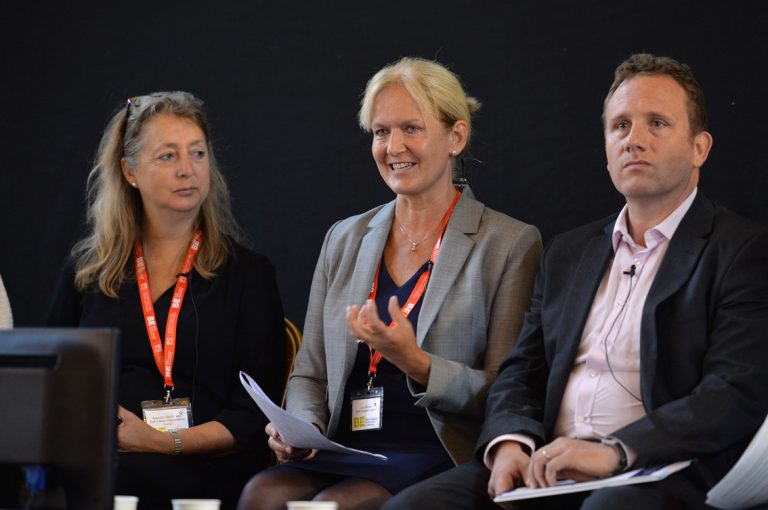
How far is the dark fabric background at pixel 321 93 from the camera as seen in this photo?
3.51 m

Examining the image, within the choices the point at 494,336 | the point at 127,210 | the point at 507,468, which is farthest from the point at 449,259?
the point at 127,210

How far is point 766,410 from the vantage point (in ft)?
7.89

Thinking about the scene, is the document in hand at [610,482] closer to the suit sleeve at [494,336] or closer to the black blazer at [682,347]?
the black blazer at [682,347]

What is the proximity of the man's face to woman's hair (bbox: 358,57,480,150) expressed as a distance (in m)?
0.67

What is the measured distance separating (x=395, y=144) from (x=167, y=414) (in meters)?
1.12

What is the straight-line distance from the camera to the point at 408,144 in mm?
3221

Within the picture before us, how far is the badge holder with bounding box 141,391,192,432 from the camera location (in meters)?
3.21

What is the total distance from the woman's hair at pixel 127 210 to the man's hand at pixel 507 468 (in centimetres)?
127

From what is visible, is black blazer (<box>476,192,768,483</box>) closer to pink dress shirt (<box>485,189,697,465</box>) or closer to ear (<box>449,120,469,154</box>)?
pink dress shirt (<box>485,189,697,465</box>)

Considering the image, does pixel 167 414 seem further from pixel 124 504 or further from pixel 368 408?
pixel 124 504

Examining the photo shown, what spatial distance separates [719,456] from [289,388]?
1408 millimetres

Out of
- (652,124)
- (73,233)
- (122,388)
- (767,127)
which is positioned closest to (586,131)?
(767,127)

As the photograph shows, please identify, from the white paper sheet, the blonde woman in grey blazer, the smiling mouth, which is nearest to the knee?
the blonde woman in grey blazer

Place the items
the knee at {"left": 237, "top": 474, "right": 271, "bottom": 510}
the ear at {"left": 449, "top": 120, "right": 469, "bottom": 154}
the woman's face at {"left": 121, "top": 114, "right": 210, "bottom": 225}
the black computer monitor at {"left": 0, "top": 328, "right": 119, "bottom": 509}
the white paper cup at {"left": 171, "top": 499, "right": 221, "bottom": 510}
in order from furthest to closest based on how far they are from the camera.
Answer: the woman's face at {"left": 121, "top": 114, "right": 210, "bottom": 225} → the ear at {"left": 449, "top": 120, "right": 469, "bottom": 154} → the knee at {"left": 237, "top": 474, "right": 271, "bottom": 510} → the white paper cup at {"left": 171, "top": 499, "right": 221, "bottom": 510} → the black computer monitor at {"left": 0, "top": 328, "right": 119, "bottom": 509}
